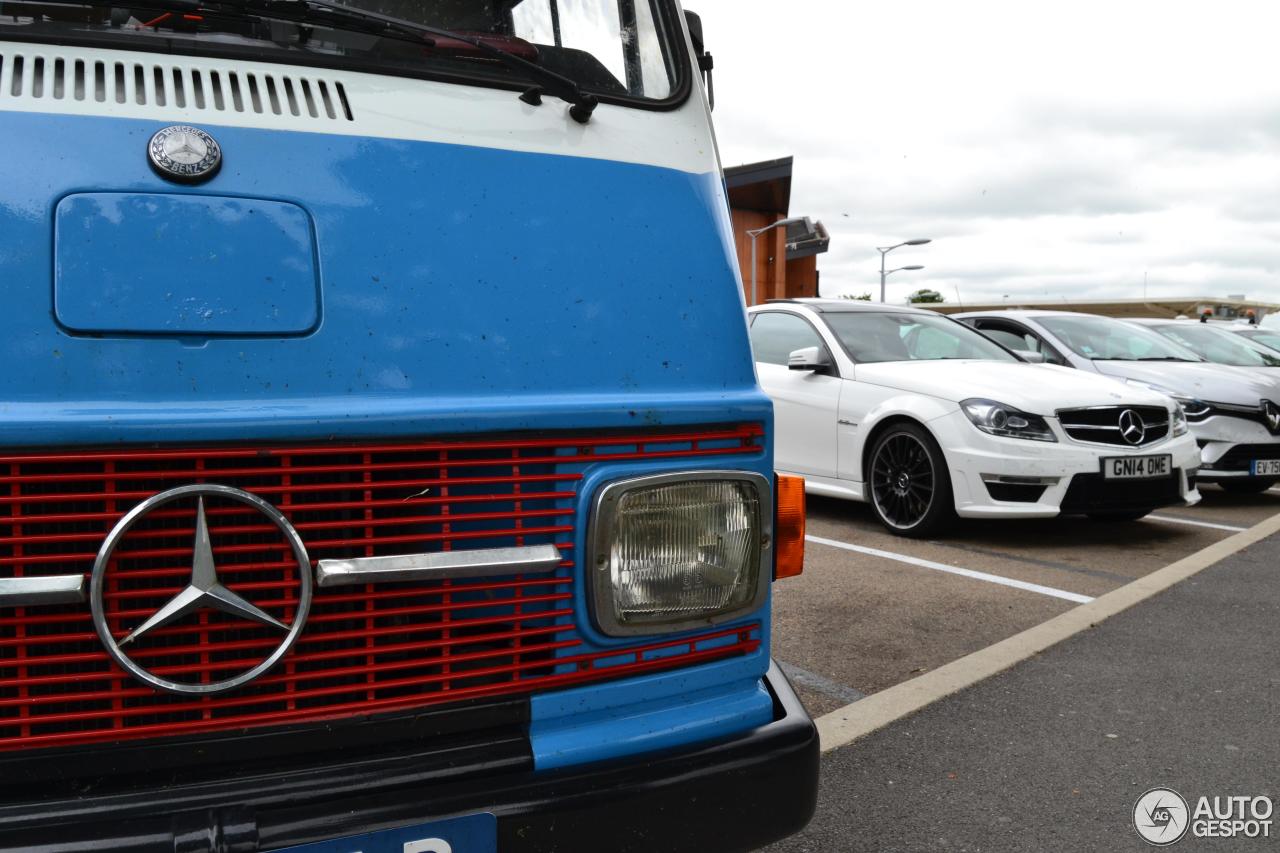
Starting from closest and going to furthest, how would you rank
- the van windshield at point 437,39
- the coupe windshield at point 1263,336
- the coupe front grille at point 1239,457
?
the van windshield at point 437,39
the coupe front grille at point 1239,457
the coupe windshield at point 1263,336

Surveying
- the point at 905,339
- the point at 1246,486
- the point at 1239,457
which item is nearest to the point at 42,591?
the point at 905,339

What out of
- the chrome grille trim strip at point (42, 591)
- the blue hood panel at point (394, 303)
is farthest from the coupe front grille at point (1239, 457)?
the chrome grille trim strip at point (42, 591)

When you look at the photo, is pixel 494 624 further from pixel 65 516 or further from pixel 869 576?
pixel 869 576

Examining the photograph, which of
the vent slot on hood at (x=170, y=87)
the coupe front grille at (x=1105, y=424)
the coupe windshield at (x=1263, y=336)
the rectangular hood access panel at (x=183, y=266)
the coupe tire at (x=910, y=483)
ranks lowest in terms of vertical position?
the coupe tire at (x=910, y=483)

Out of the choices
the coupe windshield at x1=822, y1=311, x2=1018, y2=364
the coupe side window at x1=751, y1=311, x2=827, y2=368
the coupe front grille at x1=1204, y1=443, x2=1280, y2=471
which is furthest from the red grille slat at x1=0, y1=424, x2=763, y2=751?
the coupe front grille at x1=1204, y1=443, x2=1280, y2=471

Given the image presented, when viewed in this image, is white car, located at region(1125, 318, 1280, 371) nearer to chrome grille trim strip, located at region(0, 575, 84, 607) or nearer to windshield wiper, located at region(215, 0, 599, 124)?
windshield wiper, located at region(215, 0, 599, 124)

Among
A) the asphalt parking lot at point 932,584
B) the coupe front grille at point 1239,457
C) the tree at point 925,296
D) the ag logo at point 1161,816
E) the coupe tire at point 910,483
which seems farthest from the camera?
the tree at point 925,296

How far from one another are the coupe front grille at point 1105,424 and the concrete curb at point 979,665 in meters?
0.81

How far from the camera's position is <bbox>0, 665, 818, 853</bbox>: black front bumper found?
53.0 inches

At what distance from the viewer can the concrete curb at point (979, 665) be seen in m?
3.23

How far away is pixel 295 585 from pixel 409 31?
103 centimetres

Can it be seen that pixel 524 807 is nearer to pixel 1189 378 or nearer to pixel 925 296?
pixel 1189 378

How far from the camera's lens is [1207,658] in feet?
12.8
